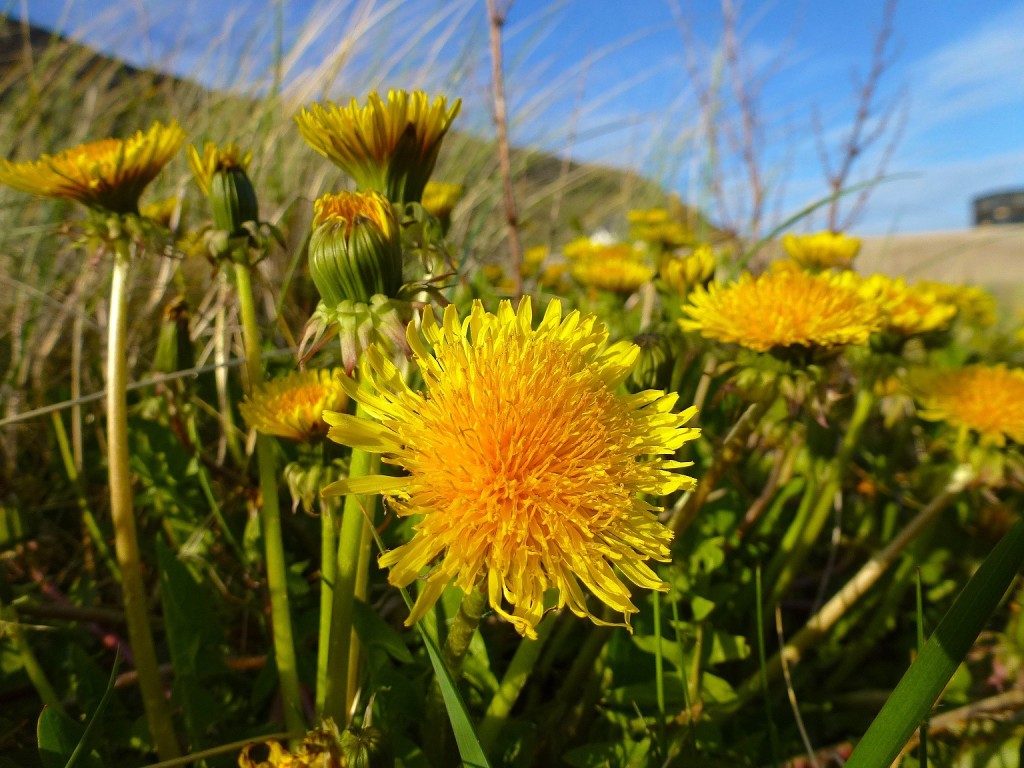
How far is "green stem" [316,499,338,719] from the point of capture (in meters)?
1.00

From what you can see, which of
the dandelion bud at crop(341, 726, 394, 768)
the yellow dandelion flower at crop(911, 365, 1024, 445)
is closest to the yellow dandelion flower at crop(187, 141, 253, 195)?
the dandelion bud at crop(341, 726, 394, 768)

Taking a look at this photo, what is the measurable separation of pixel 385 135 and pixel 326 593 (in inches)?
28.9

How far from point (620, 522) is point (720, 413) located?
1.12 m

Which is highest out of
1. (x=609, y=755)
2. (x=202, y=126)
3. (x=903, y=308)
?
(x=202, y=126)

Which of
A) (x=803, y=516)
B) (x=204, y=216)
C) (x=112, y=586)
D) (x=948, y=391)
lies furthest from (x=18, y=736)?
(x=204, y=216)

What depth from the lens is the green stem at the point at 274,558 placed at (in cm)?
101

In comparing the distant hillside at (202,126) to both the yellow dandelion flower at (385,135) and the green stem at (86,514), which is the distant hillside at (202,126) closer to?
the green stem at (86,514)

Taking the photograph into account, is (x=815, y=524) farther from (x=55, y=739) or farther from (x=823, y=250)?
(x=55, y=739)

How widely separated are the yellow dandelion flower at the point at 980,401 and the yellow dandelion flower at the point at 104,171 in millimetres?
1703

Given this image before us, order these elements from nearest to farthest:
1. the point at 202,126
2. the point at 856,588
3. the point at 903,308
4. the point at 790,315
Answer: the point at 790,315
the point at 856,588
the point at 903,308
the point at 202,126

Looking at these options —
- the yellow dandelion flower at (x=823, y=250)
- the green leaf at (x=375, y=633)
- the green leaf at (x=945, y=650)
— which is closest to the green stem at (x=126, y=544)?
the green leaf at (x=375, y=633)

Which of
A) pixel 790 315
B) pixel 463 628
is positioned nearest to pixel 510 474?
pixel 463 628

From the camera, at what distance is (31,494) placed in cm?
181

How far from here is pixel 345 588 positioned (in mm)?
943
